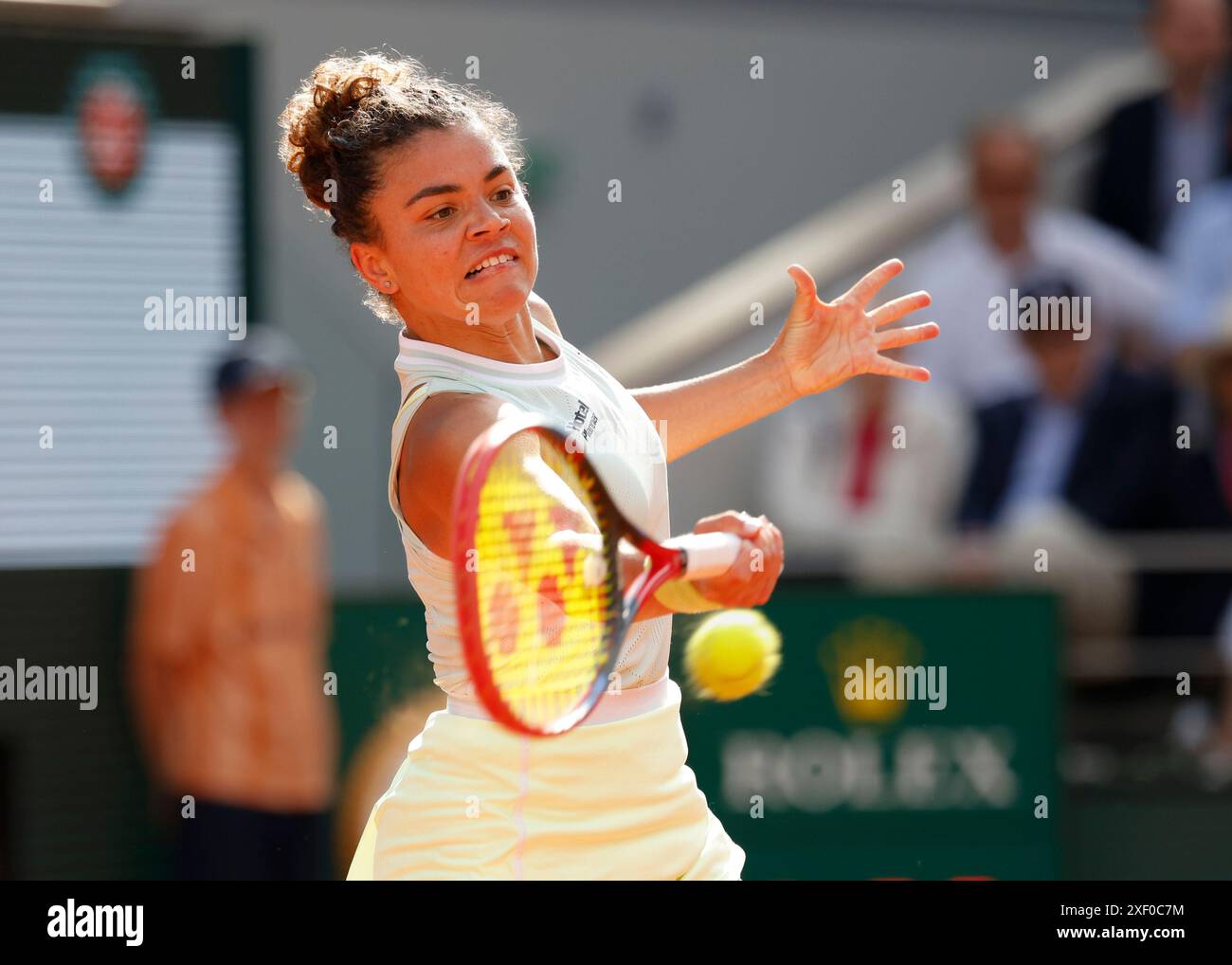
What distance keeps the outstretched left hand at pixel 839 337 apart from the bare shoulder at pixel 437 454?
0.43 m

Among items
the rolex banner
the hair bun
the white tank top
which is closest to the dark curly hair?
the hair bun

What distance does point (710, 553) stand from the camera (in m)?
1.90

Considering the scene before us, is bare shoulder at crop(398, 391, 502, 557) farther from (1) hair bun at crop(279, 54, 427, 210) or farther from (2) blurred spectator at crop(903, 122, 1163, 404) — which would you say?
(2) blurred spectator at crop(903, 122, 1163, 404)

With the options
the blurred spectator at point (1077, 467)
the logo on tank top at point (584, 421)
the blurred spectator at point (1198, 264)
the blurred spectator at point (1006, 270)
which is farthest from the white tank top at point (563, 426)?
the blurred spectator at point (1198, 264)

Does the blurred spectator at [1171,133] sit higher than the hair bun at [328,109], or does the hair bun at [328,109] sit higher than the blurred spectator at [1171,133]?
the blurred spectator at [1171,133]

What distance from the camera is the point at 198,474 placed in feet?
12.2

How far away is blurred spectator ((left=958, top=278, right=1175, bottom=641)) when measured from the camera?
4.00 metres

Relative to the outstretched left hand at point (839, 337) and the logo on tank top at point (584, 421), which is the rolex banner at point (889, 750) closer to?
the outstretched left hand at point (839, 337)

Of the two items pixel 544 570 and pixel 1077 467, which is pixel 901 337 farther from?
pixel 1077 467

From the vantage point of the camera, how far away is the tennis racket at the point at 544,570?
5.81 feet

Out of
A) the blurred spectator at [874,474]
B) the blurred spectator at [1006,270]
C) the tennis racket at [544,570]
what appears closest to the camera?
the tennis racket at [544,570]

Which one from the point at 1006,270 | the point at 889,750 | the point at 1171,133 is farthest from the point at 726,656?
the point at 1171,133

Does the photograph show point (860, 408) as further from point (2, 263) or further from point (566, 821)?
point (566, 821)
